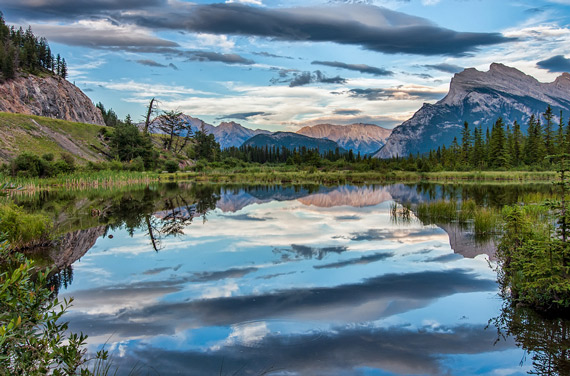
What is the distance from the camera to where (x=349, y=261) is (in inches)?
557

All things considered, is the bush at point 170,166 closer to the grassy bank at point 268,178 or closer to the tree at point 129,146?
the tree at point 129,146

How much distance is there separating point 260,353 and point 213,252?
8.93 meters

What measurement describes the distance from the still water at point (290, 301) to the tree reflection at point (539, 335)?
21 centimetres

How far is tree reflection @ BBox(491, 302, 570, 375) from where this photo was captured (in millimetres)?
6777

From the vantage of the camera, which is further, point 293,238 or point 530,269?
point 293,238

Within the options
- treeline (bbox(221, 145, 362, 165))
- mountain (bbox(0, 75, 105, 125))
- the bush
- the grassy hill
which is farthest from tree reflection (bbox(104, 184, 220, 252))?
mountain (bbox(0, 75, 105, 125))

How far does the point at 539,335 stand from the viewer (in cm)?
794

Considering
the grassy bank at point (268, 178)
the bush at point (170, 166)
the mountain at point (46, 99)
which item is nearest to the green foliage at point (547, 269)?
the grassy bank at point (268, 178)

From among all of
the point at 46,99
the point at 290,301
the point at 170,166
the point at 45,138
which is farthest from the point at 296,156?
the point at 290,301

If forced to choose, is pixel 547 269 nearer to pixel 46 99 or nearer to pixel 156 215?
pixel 156 215

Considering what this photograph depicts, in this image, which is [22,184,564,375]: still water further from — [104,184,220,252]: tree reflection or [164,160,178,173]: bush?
[164,160,178,173]: bush

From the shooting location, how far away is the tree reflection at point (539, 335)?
6777 mm

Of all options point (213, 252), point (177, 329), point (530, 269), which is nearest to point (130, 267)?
point (213, 252)

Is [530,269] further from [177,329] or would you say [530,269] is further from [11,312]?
[11,312]
